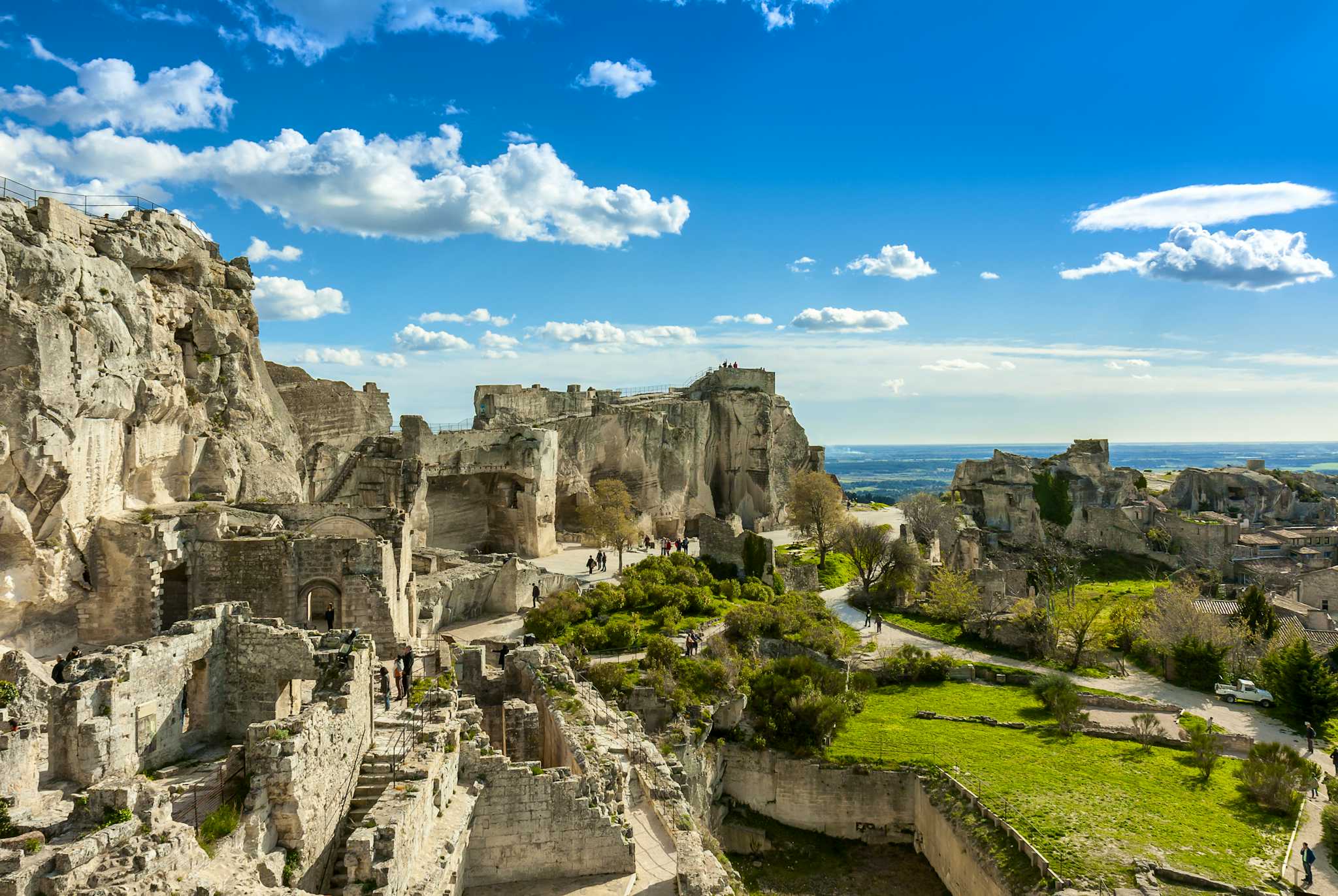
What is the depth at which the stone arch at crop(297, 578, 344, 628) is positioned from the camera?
64.0ft

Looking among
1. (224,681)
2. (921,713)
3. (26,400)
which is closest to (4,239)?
(26,400)

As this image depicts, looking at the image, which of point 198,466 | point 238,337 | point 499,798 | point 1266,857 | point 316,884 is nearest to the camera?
point 316,884

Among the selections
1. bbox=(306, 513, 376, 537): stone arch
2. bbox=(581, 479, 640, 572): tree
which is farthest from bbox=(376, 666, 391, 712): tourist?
bbox=(581, 479, 640, 572): tree

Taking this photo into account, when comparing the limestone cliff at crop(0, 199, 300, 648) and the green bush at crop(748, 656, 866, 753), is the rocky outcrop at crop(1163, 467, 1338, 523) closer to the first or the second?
the green bush at crop(748, 656, 866, 753)

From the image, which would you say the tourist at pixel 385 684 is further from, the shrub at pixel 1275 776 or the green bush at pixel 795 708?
the shrub at pixel 1275 776

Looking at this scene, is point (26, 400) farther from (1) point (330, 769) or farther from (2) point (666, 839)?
(2) point (666, 839)

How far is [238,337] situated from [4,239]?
8.27 meters

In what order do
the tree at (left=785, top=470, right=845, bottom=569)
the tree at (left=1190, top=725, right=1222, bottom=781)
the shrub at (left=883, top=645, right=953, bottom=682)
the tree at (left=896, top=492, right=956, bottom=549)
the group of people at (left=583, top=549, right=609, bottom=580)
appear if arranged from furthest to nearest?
1. the tree at (left=896, top=492, right=956, bottom=549)
2. the tree at (left=785, top=470, right=845, bottom=569)
3. the group of people at (left=583, top=549, right=609, bottom=580)
4. the shrub at (left=883, top=645, right=953, bottom=682)
5. the tree at (left=1190, top=725, right=1222, bottom=781)

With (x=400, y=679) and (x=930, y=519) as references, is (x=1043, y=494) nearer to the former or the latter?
(x=930, y=519)

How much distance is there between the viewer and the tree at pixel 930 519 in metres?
48.9

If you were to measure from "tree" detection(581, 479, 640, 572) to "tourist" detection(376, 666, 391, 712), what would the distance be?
787 inches

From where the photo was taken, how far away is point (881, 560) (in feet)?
128

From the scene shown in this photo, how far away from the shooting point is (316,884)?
932 cm

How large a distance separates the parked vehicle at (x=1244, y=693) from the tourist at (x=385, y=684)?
26.1 m
